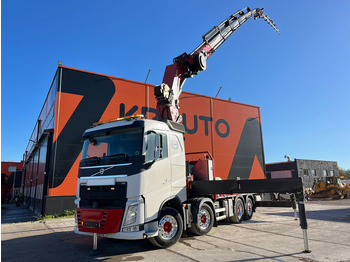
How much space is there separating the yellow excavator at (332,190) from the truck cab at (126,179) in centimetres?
→ 2754

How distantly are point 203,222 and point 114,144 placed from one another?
4.06 m

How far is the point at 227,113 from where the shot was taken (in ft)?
74.3

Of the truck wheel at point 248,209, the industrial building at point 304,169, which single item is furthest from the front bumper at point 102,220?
the industrial building at point 304,169

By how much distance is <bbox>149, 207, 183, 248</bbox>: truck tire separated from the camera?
21.0ft

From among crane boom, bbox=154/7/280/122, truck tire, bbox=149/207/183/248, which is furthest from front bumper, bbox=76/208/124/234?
crane boom, bbox=154/7/280/122

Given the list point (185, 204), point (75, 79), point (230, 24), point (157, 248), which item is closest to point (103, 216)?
point (157, 248)

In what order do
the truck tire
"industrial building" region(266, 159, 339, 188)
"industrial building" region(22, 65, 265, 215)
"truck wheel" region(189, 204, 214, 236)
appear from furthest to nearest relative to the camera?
1. "industrial building" region(266, 159, 339, 188)
2. "industrial building" region(22, 65, 265, 215)
3. "truck wheel" region(189, 204, 214, 236)
4. the truck tire

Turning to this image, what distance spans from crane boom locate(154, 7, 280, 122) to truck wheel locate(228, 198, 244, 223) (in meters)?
4.63

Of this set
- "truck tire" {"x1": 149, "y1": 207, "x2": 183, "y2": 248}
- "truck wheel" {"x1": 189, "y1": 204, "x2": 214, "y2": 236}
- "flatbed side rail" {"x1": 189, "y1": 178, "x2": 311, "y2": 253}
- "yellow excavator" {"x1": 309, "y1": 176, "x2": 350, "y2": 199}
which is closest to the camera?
"flatbed side rail" {"x1": 189, "y1": 178, "x2": 311, "y2": 253}

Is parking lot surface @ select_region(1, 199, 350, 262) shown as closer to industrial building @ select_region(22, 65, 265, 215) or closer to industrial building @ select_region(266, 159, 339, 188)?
industrial building @ select_region(22, 65, 265, 215)

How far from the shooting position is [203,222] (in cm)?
827

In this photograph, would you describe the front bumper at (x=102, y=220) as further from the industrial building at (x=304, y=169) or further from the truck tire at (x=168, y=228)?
the industrial building at (x=304, y=169)

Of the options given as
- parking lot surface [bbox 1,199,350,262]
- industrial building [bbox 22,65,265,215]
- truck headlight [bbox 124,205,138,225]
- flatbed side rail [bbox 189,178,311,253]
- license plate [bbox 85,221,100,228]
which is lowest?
parking lot surface [bbox 1,199,350,262]

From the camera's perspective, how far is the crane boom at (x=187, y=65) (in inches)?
351
